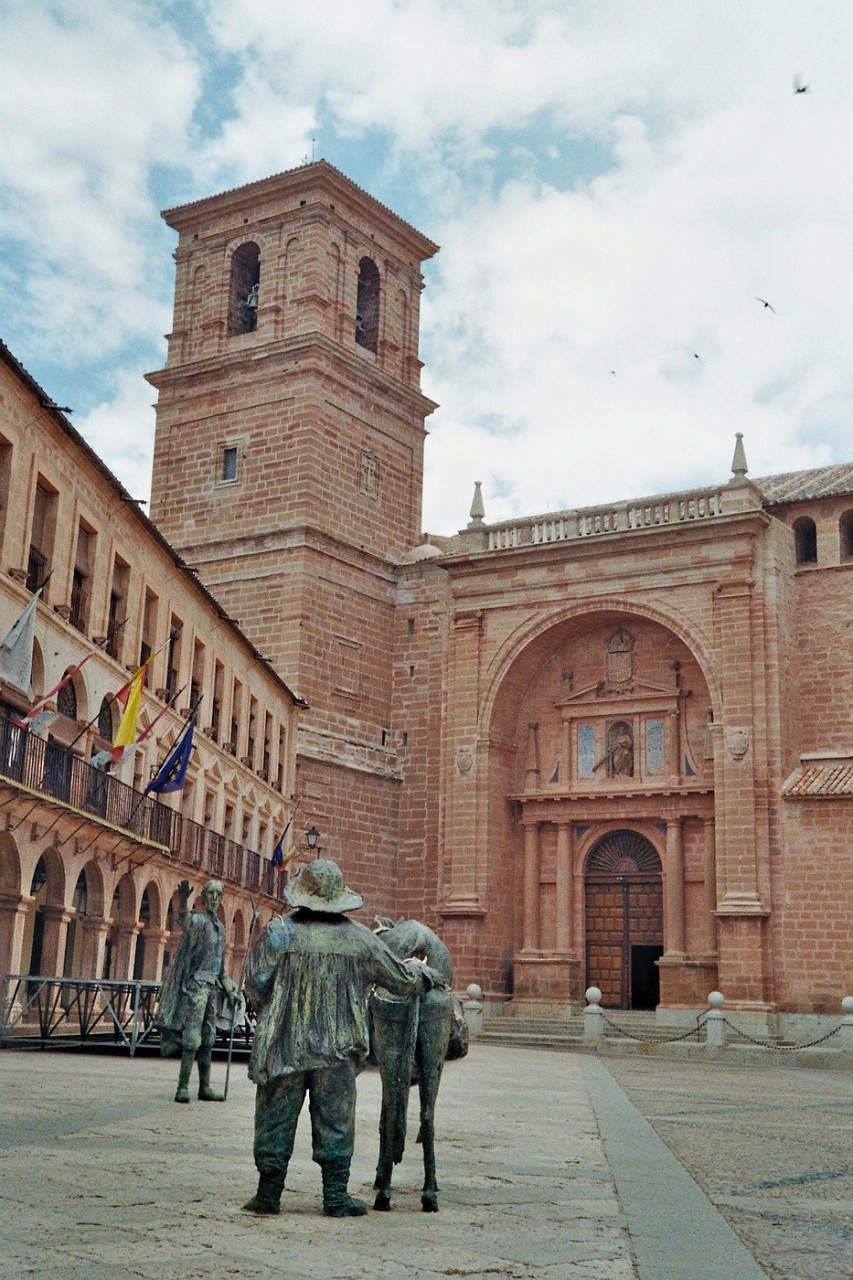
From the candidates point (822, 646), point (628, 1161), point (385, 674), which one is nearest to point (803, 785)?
point (822, 646)

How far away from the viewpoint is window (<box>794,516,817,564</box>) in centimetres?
3612

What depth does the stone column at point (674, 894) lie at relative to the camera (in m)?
35.1

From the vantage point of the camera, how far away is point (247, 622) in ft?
127

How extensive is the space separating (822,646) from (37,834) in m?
21.5

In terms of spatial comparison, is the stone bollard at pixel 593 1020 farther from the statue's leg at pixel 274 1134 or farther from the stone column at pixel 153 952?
the statue's leg at pixel 274 1134

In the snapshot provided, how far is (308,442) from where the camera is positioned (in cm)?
3956

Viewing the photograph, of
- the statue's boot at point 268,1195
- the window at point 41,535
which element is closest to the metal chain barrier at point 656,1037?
the window at point 41,535

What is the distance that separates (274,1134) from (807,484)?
33154 millimetres

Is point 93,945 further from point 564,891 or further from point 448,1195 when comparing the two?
point 564,891

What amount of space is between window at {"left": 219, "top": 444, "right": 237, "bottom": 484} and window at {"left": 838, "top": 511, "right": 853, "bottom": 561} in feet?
53.4

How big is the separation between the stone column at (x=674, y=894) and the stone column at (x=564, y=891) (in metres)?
2.52

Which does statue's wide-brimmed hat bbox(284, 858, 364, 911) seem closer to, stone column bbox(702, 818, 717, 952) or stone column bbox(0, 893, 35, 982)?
stone column bbox(0, 893, 35, 982)

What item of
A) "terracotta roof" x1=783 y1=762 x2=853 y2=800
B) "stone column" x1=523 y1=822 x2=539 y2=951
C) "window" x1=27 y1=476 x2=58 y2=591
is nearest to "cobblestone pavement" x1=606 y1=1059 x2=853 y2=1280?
"window" x1=27 y1=476 x2=58 y2=591

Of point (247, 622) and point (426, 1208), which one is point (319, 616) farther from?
point (426, 1208)
